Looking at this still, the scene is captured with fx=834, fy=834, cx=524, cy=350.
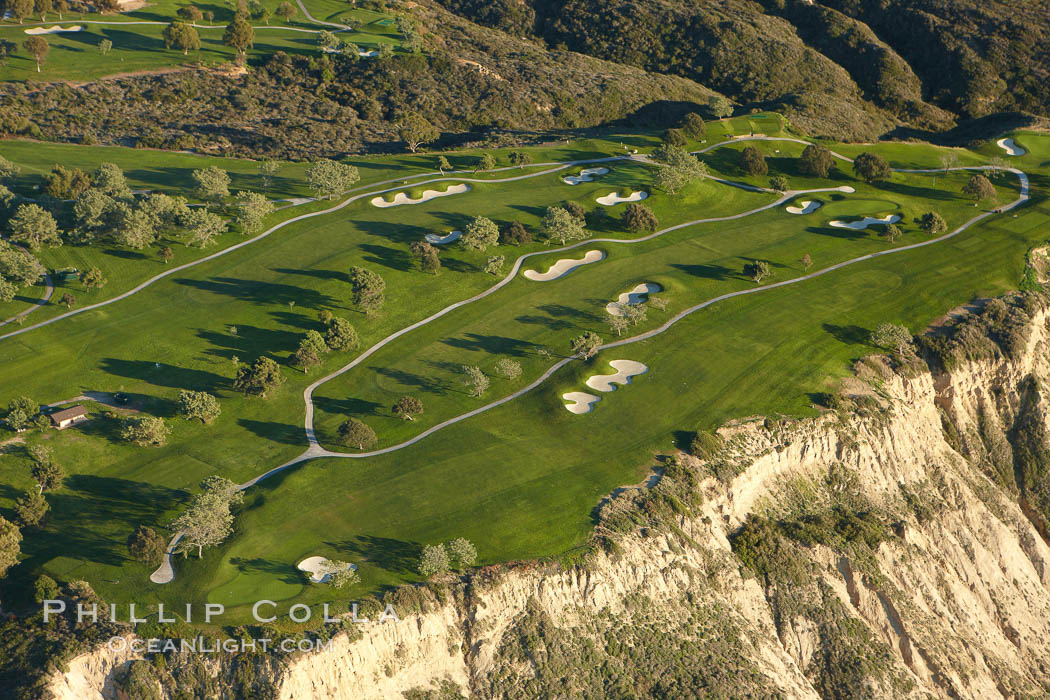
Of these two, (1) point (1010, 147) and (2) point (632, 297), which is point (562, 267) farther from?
(1) point (1010, 147)

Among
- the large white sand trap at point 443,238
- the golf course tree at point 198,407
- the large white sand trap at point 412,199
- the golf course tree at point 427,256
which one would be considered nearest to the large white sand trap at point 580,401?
the golf course tree at point 427,256

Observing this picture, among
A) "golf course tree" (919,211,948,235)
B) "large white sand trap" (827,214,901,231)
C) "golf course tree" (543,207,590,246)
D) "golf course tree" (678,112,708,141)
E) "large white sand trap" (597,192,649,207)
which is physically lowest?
"golf course tree" (543,207,590,246)

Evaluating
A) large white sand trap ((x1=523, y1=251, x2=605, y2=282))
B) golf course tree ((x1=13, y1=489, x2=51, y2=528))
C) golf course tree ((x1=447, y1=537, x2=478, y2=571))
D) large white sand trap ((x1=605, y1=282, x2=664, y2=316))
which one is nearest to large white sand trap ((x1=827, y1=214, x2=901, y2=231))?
large white sand trap ((x1=605, y1=282, x2=664, y2=316))

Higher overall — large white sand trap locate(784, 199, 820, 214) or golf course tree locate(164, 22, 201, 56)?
golf course tree locate(164, 22, 201, 56)

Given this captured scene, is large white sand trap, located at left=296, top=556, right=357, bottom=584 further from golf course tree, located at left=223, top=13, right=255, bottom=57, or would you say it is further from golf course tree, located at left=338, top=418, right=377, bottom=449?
golf course tree, located at left=223, top=13, right=255, bottom=57

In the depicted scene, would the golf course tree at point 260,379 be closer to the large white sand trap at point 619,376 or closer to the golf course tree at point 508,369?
the golf course tree at point 508,369

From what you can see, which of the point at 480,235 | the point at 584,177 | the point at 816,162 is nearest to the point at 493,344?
the point at 480,235

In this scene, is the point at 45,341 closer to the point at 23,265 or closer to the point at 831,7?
the point at 23,265
